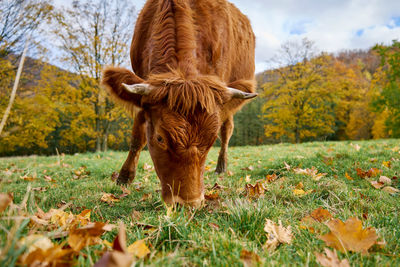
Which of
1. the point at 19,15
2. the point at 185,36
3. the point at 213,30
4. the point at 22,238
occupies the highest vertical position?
the point at 19,15

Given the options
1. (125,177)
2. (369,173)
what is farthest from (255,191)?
(125,177)

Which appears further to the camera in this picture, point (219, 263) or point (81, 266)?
point (219, 263)

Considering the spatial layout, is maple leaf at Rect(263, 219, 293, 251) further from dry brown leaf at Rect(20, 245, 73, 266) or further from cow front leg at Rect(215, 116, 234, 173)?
cow front leg at Rect(215, 116, 234, 173)

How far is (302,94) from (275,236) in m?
28.3

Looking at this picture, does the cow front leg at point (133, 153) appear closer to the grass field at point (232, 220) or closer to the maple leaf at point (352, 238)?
the grass field at point (232, 220)

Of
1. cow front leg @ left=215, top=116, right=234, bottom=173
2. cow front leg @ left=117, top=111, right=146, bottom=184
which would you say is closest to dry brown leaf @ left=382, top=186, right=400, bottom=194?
cow front leg @ left=215, top=116, right=234, bottom=173

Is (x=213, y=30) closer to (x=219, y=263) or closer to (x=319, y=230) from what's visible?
(x=319, y=230)

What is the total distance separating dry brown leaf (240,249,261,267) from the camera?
3.46 ft

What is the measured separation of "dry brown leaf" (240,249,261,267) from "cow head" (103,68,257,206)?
107 centimetres

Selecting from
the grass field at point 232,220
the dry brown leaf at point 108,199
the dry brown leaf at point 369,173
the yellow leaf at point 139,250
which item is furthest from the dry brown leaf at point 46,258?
the dry brown leaf at point 369,173

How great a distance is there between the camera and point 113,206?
2.62 m

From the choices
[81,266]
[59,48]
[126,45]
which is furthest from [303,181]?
[59,48]

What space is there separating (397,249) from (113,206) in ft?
7.93

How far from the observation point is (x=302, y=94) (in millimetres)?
27016
